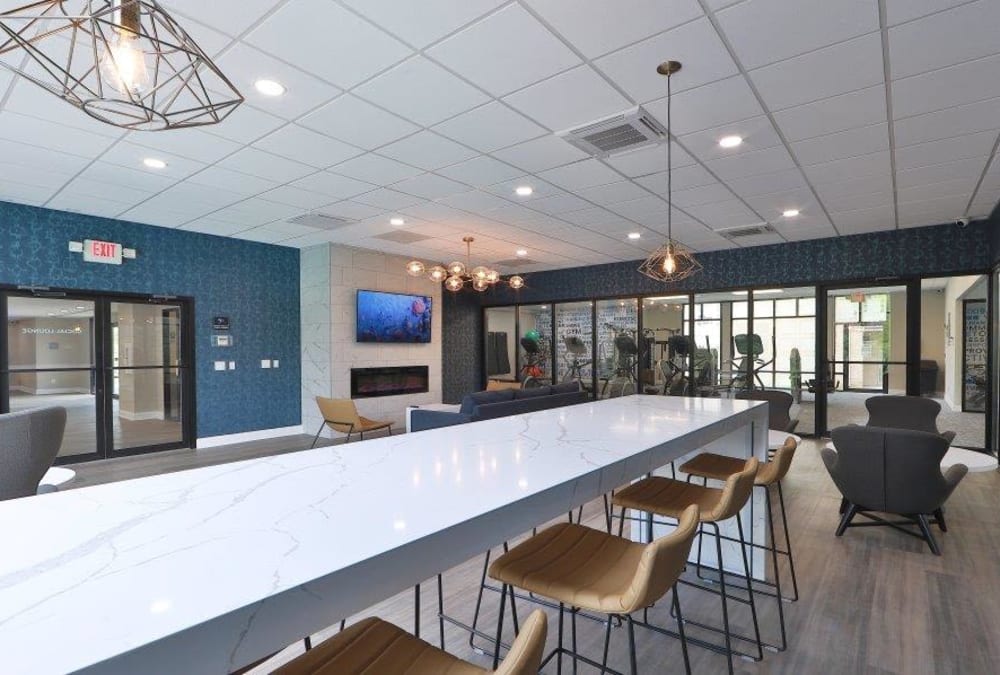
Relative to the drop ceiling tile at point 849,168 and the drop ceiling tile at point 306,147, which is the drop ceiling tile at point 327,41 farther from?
the drop ceiling tile at point 849,168

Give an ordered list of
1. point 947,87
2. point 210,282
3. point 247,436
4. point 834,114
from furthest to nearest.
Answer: point 247,436, point 210,282, point 834,114, point 947,87

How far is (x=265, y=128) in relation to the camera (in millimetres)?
3562

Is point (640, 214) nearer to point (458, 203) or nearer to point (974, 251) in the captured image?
point (458, 203)

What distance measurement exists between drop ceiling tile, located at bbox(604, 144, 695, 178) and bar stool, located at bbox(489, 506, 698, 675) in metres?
3.12

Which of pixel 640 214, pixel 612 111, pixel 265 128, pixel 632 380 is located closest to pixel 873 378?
pixel 632 380

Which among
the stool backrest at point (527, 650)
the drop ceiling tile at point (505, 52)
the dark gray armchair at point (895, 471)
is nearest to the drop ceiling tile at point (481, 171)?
the drop ceiling tile at point (505, 52)

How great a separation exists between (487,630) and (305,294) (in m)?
6.39

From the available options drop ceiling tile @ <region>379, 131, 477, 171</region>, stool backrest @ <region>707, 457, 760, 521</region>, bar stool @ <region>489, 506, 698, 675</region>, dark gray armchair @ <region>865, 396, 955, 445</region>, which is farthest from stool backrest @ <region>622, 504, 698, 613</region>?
dark gray armchair @ <region>865, 396, 955, 445</region>

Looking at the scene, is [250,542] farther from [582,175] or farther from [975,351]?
[975,351]

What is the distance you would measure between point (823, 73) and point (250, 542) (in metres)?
3.46

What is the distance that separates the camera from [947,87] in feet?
9.80

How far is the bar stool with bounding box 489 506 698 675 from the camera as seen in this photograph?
49.9 inches

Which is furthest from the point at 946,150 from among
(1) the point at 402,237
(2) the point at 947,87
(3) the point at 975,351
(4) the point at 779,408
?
(1) the point at 402,237

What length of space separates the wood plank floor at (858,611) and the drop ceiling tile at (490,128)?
2842mm
